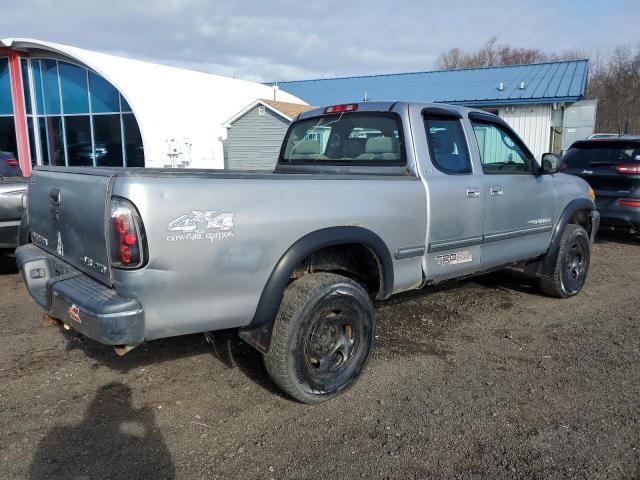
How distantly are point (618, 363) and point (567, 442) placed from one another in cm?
144

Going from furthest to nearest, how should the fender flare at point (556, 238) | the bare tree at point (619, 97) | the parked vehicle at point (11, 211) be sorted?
the bare tree at point (619, 97), the parked vehicle at point (11, 211), the fender flare at point (556, 238)

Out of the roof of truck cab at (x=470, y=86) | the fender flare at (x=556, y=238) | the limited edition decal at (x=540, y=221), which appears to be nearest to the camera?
the limited edition decal at (x=540, y=221)

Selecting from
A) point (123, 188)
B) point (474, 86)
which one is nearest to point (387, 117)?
point (123, 188)

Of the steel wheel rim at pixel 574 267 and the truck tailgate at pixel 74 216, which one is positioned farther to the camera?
the steel wheel rim at pixel 574 267

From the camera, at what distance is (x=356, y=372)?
3676 millimetres

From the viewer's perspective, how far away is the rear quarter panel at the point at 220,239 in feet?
8.91

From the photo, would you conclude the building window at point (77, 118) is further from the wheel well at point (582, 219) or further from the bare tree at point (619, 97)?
the bare tree at point (619, 97)

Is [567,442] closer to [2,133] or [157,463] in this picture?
[157,463]

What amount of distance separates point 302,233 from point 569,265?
12.6ft

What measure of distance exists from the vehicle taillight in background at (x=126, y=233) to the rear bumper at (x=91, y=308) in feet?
0.71

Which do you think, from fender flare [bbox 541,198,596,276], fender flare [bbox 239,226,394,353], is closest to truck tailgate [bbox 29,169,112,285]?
fender flare [bbox 239,226,394,353]

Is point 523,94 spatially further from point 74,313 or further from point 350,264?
point 74,313

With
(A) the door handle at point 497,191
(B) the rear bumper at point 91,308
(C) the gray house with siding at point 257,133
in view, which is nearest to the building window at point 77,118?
(C) the gray house with siding at point 257,133

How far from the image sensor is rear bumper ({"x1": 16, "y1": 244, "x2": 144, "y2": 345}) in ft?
8.90
